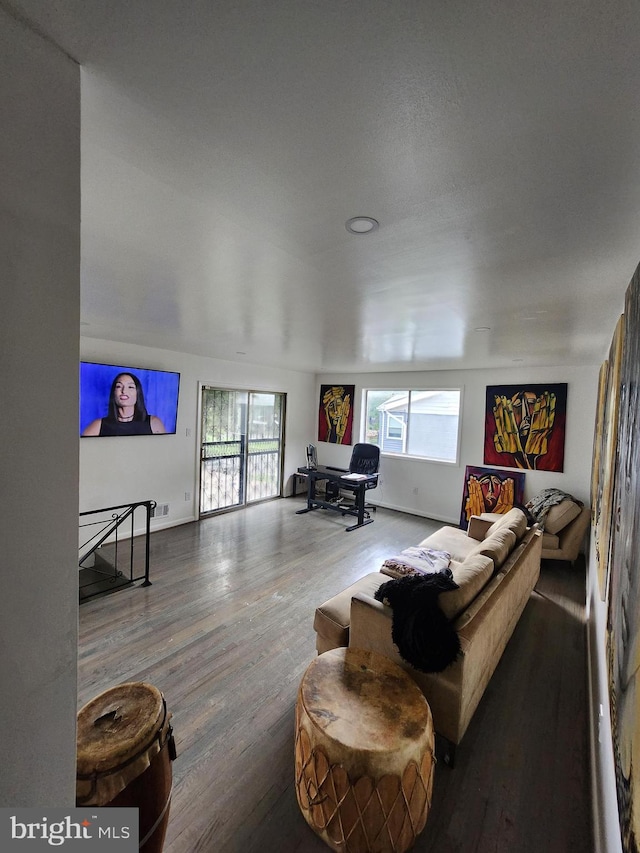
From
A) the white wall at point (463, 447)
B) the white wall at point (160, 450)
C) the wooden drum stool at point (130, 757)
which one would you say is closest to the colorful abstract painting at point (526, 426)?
the white wall at point (463, 447)

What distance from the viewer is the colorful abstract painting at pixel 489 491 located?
16.6 feet

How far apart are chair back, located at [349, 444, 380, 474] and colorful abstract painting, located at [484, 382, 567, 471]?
1725 mm

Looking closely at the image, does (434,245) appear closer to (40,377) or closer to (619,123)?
(619,123)

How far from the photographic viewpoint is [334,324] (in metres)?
2.89

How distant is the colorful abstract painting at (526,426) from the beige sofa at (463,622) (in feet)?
8.10

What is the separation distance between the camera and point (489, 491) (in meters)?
5.29

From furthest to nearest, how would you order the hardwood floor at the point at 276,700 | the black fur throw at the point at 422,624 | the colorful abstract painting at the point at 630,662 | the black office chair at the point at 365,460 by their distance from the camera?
the black office chair at the point at 365,460 < the black fur throw at the point at 422,624 < the hardwood floor at the point at 276,700 < the colorful abstract painting at the point at 630,662

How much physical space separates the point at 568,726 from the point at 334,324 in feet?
9.76

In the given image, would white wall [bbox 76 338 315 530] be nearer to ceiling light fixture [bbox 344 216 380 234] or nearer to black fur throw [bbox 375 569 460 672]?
ceiling light fixture [bbox 344 216 380 234]

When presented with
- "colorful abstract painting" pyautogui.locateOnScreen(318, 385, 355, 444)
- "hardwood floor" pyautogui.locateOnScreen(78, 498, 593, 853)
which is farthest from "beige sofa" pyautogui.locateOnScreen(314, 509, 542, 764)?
"colorful abstract painting" pyautogui.locateOnScreen(318, 385, 355, 444)

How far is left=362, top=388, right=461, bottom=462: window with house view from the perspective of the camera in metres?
5.85

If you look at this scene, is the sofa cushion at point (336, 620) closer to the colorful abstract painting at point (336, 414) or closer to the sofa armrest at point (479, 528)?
the sofa armrest at point (479, 528)

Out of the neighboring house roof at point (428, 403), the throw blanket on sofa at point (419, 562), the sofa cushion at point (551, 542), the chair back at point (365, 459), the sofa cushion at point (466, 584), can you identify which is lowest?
the sofa cushion at point (551, 542)

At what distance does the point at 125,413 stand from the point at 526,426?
5383 mm
